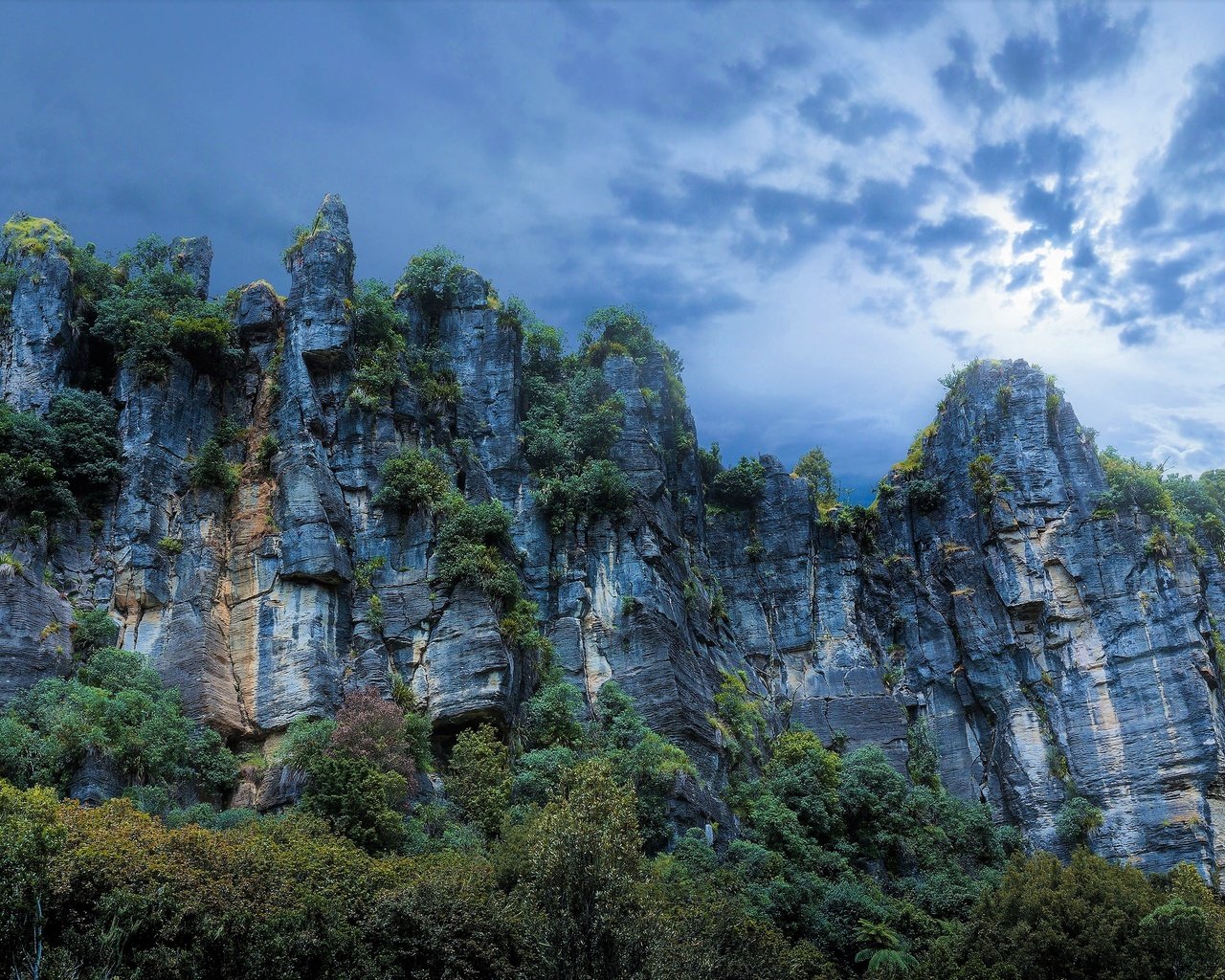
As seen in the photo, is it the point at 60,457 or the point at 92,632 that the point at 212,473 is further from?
the point at 92,632

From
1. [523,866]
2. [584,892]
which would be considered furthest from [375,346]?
[584,892]

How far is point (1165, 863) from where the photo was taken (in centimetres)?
4181

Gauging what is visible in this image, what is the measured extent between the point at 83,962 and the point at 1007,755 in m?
36.7

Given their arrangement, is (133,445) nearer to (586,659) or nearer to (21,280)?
(21,280)

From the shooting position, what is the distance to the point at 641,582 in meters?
42.6

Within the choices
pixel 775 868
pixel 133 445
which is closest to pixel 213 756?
pixel 133 445

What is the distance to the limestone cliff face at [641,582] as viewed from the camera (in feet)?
117

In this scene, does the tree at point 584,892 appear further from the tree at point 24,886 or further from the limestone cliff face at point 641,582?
the limestone cliff face at point 641,582

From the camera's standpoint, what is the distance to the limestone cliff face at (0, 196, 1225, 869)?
35.8m

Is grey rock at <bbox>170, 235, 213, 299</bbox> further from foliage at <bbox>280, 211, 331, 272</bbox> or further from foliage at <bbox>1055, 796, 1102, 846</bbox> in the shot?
foliage at <bbox>1055, 796, 1102, 846</bbox>

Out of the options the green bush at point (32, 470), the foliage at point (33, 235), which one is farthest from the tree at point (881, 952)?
the foliage at point (33, 235)

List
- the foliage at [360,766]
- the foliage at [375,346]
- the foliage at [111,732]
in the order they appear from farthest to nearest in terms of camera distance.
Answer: the foliage at [375,346], the foliage at [360,766], the foliage at [111,732]

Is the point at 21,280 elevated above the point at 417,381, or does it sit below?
above

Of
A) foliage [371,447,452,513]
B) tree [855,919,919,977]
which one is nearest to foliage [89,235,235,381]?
foliage [371,447,452,513]
